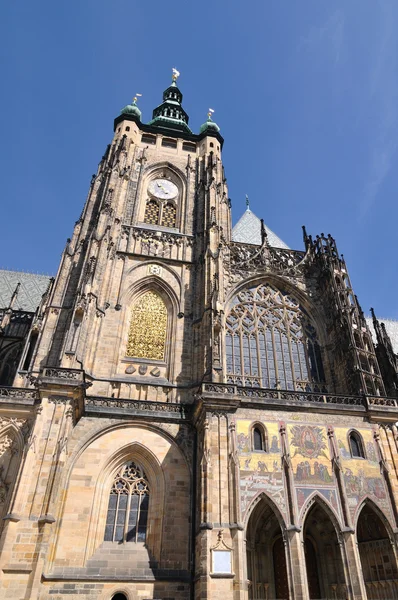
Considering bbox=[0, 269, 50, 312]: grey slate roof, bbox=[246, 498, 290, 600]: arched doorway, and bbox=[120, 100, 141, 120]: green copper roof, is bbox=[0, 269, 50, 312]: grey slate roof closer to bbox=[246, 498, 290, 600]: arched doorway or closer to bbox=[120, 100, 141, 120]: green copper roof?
bbox=[120, 100, 141, 120]: green copper roof

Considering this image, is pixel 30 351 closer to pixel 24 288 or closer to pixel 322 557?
pixel 24 288

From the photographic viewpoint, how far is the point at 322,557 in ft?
45.9

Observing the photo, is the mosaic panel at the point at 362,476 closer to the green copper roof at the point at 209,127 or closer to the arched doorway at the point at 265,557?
the arched doorway at the point at 265,557

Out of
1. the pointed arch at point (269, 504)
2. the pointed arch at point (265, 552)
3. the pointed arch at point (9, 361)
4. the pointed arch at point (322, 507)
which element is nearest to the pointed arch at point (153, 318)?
the pointed arch at point (269, 504)

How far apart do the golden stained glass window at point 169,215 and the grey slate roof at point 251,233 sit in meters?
3.91

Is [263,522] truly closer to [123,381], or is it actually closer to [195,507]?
[195,507]

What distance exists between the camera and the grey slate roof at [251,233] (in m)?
25.0

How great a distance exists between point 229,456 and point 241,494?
3.71ft

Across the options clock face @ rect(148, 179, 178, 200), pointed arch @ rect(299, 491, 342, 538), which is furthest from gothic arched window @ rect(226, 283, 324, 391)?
clock face @ rect(148, 179, 178, 200)

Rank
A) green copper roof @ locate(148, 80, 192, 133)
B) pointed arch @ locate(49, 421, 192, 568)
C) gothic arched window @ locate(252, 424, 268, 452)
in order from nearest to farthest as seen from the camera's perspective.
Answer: pointed arch @ locate(49, 421, 192, 568) → gothic arched window @ locate(252, 424, 268, 452) → green copper roof @ locate(148, 80, 192, 133)

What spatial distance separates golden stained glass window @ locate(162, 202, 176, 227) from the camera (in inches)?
885

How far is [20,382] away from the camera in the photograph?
15.1m

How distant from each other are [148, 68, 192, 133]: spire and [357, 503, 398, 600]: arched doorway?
2572cm

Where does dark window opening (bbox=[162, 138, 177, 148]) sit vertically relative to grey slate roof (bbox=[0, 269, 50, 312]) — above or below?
above
